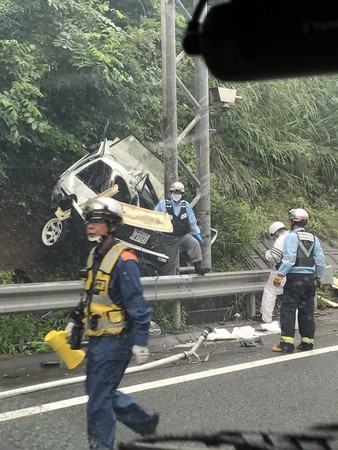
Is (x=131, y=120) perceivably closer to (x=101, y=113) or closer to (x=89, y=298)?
(x=101, y=113)

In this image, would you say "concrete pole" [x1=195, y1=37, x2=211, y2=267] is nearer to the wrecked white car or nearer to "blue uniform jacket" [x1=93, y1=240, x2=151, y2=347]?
the wrecked white car

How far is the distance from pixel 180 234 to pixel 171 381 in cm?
359

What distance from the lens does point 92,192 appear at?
9.45 m

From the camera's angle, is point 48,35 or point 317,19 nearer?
point 317,19

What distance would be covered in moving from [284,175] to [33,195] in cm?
365

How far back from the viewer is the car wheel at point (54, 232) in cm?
914

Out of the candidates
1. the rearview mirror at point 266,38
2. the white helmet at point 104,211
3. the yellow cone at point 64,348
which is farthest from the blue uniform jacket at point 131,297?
the rearview mirror at point 266,38

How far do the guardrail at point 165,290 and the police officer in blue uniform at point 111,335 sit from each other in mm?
2874

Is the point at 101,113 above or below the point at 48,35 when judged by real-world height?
below

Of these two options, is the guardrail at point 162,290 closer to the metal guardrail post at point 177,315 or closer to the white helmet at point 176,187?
the metal guardrail post at point 177,315

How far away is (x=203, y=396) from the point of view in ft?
18.1

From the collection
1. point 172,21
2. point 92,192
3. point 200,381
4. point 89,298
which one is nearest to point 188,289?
point 92,192

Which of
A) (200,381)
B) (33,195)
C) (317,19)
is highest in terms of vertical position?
(317,19)

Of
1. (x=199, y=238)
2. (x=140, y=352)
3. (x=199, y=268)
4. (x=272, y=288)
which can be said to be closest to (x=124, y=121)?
(x=199, y=238)
